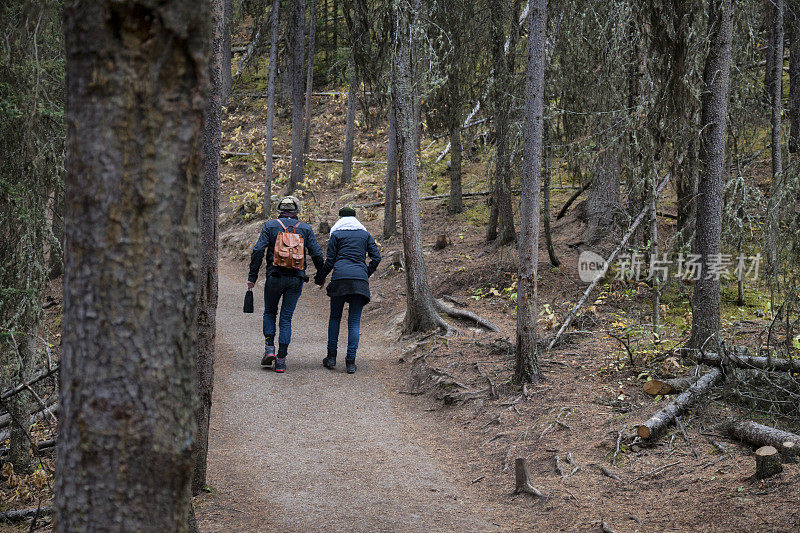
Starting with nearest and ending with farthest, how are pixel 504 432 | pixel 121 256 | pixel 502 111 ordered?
1. pixel 121 256
2. pixel 504 432
3. pixel 502 111

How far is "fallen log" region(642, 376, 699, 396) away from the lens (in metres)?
6.81

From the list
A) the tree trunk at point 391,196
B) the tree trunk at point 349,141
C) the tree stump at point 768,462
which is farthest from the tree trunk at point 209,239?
the tree trunk at point 349,141

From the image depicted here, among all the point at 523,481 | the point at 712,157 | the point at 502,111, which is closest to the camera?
the point at 523,481

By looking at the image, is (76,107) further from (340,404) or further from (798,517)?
(340,404)

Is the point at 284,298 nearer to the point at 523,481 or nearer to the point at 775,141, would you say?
the point at 523,481

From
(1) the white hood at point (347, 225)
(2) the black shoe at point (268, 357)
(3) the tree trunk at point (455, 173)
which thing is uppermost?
(3) the tree trunk at point (455, 173)

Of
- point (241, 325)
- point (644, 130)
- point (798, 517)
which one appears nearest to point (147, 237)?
point (798, 517)

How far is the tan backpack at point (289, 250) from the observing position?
8781 mm

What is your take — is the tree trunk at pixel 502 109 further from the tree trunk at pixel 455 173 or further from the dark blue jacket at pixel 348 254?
the dark blue jacket at pixel 348 254

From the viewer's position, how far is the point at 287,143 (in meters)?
27.0

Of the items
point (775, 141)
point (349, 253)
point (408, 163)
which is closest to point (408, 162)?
point (408, 163)

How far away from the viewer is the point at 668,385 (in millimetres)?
6855

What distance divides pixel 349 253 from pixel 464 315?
273 centimetres

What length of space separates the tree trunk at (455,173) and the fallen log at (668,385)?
10408 millimetres
